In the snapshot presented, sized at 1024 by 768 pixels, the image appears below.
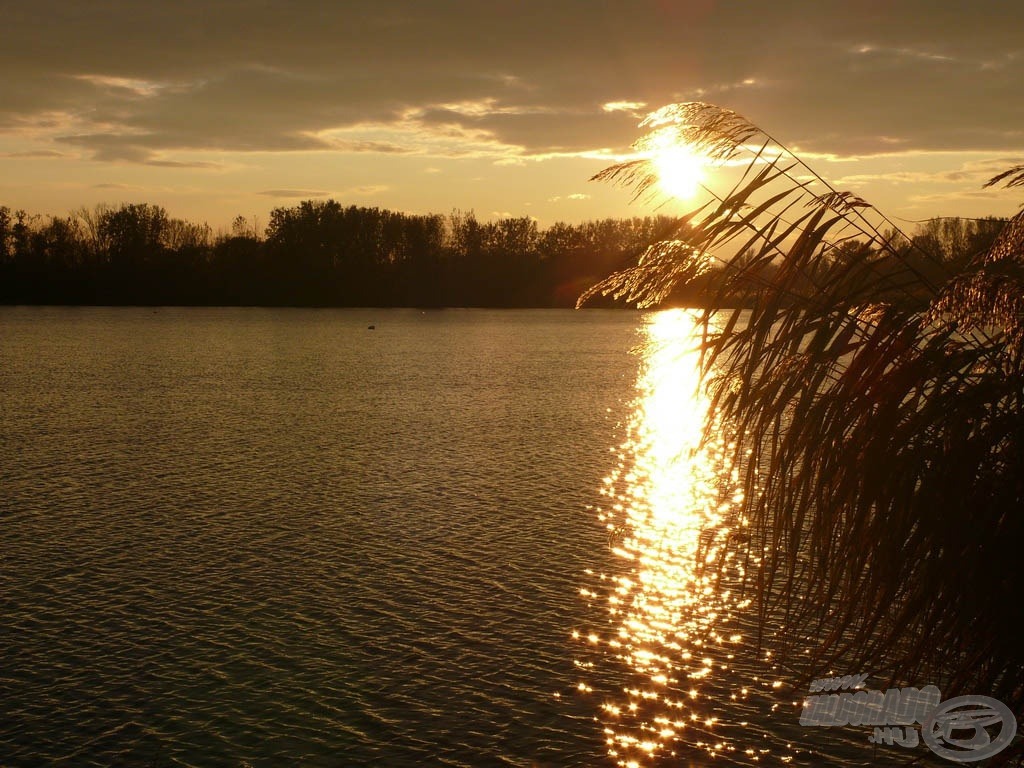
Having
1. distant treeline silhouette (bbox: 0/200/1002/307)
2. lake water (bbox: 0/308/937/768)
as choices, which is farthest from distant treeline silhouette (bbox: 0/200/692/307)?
lake water (bbox: 0/308/937/768)

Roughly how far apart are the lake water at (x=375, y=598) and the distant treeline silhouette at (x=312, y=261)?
12121 centimetres

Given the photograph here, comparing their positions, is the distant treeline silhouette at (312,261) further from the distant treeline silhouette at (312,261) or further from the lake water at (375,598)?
the lake water at (375,598)

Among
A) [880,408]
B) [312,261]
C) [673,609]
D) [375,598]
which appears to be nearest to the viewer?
[880,408]

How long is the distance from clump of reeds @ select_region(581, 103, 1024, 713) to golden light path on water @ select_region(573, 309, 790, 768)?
17.2 inches

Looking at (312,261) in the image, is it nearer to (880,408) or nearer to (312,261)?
(312,261)

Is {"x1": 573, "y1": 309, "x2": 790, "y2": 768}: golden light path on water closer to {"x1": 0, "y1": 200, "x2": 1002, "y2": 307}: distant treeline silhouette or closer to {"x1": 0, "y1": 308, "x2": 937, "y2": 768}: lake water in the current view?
{"x1": 0, "y1": 308, "x2": 937, "y2": 768}: lake water

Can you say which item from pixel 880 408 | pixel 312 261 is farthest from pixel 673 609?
pixel 312 261

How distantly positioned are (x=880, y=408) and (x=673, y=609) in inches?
489

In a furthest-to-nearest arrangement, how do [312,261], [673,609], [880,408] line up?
[312,261] < [673,609] < [880,408]

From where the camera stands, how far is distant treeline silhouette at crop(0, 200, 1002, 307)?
155250mm

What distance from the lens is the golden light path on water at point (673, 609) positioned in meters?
7.16

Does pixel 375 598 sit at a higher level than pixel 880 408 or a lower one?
lower

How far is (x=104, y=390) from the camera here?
48.0 metres

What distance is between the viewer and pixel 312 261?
17425cm
